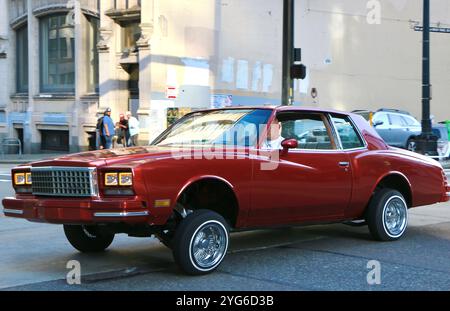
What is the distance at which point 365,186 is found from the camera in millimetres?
7570

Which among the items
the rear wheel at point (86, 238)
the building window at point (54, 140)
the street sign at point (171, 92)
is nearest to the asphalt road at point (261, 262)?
the rear wheel at point (86, 238)

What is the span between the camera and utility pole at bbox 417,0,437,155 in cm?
1983

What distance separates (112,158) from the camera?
5.95m

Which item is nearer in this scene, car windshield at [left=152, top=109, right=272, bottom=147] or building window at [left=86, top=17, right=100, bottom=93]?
car windshield at [left=152, top=109, right=272, bottom=147]

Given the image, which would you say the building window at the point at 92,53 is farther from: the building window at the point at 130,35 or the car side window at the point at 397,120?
the car side window at the point at 397,120

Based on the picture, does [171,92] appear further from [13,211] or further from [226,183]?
[226,183]

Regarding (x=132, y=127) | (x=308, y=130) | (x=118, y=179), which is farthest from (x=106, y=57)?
(x=118, y=179)

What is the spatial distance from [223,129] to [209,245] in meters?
1.41

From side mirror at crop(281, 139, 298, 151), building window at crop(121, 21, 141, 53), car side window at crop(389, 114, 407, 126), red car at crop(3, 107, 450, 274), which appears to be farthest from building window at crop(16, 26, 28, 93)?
side mirror at crop(281, 139, 298, 151)

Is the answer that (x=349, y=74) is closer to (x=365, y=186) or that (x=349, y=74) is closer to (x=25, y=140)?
(x=25, y=140)

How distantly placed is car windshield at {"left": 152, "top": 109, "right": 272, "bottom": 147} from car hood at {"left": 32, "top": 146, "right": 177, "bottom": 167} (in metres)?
0.61

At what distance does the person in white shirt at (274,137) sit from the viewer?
682cm

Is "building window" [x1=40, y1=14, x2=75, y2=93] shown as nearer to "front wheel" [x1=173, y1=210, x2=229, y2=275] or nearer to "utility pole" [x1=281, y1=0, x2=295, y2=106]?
"utility pole" [x1=281, y1=0, x2=295, y2=106]
